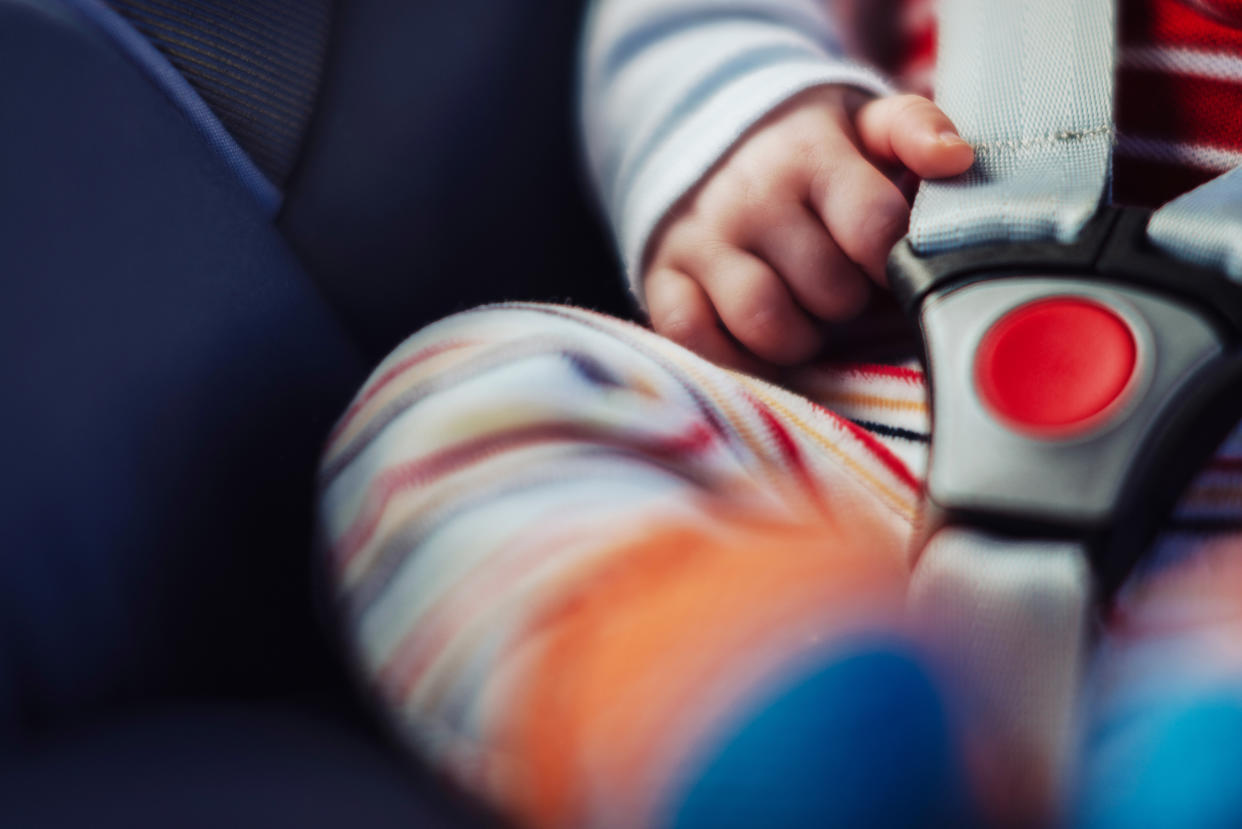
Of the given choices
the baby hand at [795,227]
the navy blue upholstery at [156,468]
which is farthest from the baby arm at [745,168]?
the navy blue upholstery at [156,468]

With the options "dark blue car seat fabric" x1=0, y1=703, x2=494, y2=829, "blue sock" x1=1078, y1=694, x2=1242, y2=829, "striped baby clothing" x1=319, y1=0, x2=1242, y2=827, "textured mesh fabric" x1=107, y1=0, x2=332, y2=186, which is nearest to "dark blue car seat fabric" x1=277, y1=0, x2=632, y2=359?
"textured mesh fabric" x1=107, y1=0, x2=332, y2=186

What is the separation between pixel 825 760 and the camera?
8.1 inches

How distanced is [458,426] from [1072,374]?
18 cm

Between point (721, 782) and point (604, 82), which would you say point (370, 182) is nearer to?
point (604, 82)

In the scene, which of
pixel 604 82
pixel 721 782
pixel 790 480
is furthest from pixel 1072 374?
pixel 604 82

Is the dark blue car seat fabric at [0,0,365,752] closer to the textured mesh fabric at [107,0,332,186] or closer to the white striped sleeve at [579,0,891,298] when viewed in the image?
the textured mesh fabric at [107,0,332,186]

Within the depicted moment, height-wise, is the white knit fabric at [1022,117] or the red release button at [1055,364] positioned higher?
the white knit fabric at [1022,117]

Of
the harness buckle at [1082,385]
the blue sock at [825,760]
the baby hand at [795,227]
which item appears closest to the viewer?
the blue sock at [825,760]

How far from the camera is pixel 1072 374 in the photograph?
0.33 meters

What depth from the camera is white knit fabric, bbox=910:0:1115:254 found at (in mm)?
390

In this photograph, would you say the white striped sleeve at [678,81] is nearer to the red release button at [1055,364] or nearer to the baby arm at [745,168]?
the baby arm at [745,168]

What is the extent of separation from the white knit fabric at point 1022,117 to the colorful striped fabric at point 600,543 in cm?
6

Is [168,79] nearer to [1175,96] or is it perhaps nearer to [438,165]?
[438,165]

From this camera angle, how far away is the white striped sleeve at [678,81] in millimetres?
479
